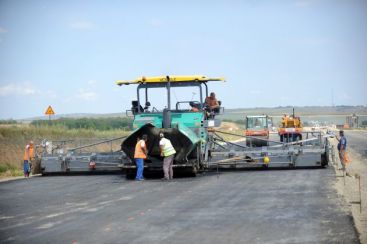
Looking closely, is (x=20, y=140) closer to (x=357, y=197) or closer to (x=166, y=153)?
(x=166, y=153)

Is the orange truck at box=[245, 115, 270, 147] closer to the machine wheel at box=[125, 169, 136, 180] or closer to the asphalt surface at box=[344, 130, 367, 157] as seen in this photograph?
the asphalt surface at box=[344, 130, 367, 157]

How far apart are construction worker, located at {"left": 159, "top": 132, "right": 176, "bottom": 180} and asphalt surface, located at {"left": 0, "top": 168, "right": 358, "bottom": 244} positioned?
0.43m

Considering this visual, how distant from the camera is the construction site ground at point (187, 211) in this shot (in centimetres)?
961

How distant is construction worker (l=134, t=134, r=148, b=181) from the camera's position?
1883 cm

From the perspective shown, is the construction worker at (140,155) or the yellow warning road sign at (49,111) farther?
the yellow warning road sign at (49,111)

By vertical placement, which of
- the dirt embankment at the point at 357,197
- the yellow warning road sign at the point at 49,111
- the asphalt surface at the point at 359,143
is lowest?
the asphalt surface at the point at 359,143

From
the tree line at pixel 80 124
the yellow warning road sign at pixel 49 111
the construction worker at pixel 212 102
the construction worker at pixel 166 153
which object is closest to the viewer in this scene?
the construction worker at pixel 166 153

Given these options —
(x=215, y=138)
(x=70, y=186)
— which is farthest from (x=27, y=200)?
(x=215, y=138)

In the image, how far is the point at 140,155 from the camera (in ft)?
61.9

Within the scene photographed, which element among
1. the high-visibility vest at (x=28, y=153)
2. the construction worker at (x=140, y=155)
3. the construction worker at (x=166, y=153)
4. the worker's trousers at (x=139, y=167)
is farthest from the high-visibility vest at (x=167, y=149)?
the high-visibility vest at (x=28, y=153)

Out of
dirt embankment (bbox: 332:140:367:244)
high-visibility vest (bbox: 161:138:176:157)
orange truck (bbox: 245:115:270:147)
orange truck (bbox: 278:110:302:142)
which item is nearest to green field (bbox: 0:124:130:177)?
high-visibility vest (bbox: 161:138:176:157)

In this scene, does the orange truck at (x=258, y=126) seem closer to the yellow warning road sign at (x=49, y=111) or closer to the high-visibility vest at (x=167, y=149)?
the yellow warning road sign at (x=49, y=111)

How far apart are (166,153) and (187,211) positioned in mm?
6701

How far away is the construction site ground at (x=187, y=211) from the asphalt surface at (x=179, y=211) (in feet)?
0.05
